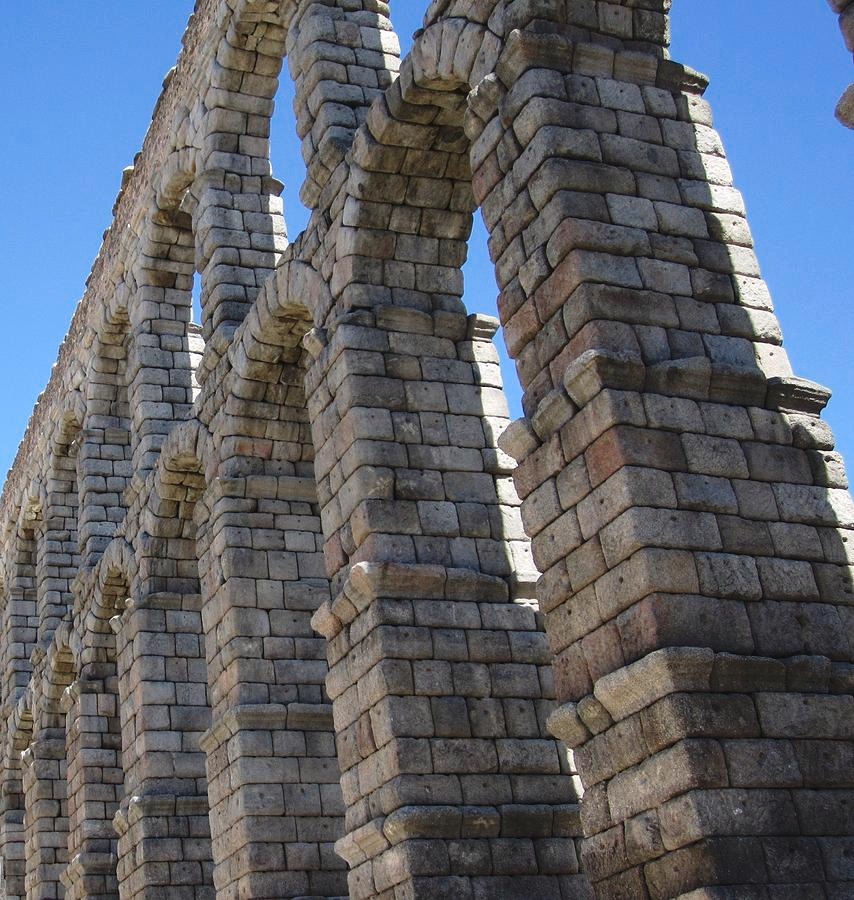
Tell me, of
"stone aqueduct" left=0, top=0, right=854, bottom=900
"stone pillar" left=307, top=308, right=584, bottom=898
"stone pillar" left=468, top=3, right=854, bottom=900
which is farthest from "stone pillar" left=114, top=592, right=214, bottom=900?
"stone pillar" left=468, top=3, right=854, bottom=900

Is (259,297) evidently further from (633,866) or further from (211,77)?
(633,866)

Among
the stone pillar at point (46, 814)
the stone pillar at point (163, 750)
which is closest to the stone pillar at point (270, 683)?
the stone pillar at point (163, 750)

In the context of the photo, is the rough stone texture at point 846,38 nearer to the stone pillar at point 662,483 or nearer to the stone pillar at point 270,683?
the stone pillar at point 662,483

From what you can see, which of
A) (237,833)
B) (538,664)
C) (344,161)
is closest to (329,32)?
(344,161)

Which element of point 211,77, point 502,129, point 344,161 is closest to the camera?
point 502,129

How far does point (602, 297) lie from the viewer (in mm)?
7703

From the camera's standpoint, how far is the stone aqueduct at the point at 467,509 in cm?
688

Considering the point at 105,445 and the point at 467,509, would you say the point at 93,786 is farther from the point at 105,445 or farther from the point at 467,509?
the point at 467,509

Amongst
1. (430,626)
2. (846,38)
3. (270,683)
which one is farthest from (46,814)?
(846,38)

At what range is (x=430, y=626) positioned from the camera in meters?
9.48

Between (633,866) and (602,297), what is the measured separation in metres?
3.08

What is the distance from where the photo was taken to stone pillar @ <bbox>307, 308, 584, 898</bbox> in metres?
8.92

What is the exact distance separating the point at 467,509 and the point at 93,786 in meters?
7.88

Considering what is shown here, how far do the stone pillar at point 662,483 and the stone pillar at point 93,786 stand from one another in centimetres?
946
